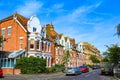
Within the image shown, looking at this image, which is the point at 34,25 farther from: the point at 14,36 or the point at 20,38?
the point at 14,36

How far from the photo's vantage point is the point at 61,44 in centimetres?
6625

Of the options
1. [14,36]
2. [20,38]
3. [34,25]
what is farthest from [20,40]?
[34,25]

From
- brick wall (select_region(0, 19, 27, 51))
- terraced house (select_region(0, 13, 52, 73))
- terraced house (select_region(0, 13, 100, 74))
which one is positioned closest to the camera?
terraced house (select_region(0, 13, 100, 74))

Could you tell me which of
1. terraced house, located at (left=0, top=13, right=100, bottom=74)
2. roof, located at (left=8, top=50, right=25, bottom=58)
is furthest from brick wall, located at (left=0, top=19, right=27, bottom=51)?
roof, located at (left=8, top=50, right=25, bottom=58)

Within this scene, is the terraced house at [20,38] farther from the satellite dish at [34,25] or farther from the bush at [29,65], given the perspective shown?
the bush at [29,65]

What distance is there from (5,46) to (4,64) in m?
6.15

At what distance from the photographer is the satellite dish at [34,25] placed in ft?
157

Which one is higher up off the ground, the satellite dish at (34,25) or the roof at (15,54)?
the satellite dish at (34,25)

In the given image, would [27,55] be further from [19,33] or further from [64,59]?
[64,59]

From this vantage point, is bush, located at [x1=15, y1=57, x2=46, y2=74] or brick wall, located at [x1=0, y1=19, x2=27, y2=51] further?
brick wall, located at [x1=0, y1=19, x2=27, y2=51]

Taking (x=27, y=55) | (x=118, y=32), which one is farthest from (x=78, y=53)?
(x=118, y=32)

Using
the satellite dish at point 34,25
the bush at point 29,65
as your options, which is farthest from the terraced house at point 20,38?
the bush at point 29,65

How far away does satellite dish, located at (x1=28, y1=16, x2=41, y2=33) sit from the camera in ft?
157

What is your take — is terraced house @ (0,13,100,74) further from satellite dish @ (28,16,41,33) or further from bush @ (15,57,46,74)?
bush @ (15,57,46,74)
